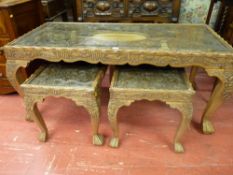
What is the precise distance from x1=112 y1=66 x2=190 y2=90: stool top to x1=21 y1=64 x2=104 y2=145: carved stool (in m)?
0.15

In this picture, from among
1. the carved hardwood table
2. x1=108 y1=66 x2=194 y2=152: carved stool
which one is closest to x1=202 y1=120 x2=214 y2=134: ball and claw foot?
the carved hardwood table

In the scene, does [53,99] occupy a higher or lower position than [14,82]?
lower

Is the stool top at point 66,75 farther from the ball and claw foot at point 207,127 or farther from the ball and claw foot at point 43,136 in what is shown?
the ball and claw foot at point 207,127

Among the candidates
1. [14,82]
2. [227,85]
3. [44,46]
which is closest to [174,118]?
[227,85]

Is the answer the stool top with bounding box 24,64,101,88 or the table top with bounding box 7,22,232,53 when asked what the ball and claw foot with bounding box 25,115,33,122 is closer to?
the stool top with bounding box 24,64,101,88

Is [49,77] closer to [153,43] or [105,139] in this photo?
[105,139]

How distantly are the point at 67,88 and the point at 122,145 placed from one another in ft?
1.88

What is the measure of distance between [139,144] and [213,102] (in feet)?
1.92

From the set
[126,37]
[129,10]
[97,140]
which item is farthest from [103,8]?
[97,140]

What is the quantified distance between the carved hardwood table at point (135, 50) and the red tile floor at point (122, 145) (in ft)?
0.67

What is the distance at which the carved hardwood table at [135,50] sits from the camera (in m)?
1.19

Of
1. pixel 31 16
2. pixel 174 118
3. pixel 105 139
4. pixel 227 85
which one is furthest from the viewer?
pixel 31 16

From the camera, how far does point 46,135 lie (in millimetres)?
1474

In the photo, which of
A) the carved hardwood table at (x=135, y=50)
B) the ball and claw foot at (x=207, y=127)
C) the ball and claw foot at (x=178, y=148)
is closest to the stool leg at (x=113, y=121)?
the carved hardwood table at (x=135, y=50)
